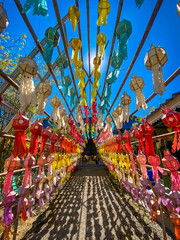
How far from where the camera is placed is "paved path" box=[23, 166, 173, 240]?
1.80 meters

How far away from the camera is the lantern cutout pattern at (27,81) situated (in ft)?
3.95

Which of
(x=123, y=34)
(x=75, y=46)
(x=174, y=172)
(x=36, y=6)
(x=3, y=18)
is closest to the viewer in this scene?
(x=3, y=18)

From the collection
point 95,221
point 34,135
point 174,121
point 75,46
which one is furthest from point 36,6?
point 95,221

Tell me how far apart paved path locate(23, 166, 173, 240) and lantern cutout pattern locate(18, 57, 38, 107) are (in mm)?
2148

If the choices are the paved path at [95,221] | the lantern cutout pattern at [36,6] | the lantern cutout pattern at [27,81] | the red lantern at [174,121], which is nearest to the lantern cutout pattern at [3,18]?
the lantern cutout pattern at [36,6]

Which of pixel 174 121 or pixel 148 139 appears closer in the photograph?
pixel 174 121

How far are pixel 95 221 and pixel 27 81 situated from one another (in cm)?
273

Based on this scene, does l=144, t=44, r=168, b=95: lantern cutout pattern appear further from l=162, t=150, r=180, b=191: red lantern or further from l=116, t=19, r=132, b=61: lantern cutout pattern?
l=162, t=150, r=180, b=191: red lantern

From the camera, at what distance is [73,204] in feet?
9.59

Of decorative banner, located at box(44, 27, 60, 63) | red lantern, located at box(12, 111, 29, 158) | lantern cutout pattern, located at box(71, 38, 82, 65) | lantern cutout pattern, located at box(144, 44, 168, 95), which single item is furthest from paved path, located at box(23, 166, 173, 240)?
lantern cutout pattern, located at box(71, 38, 82, 65)

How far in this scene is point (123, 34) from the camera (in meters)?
1.50

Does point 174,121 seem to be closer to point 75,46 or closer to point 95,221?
point 75,46

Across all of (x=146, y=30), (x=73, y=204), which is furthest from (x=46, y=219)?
(x=146, y=30)

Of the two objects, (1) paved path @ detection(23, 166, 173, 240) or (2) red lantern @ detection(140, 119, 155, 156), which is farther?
(1) paved path @ detection(23, 166, 173, 240)
